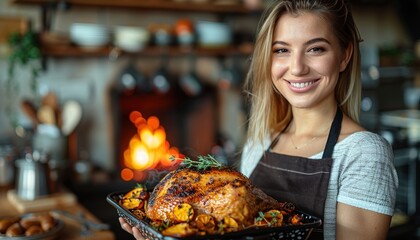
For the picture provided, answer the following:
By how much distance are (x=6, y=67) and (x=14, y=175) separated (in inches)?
28.8

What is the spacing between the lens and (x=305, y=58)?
4.83 feet

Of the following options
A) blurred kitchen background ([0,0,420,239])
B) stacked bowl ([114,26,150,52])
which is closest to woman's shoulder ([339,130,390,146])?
blurred kitchen background ([0,0,420,239])

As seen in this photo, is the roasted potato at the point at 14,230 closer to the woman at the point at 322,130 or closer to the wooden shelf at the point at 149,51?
the woman at the point at 322,130

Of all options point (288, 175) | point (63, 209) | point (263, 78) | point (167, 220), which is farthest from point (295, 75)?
point (63, 209)

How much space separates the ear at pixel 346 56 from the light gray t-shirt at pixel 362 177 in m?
0.23

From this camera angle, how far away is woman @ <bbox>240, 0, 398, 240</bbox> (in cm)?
138

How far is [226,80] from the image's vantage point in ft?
12.2

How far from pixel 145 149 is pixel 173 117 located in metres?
0.35

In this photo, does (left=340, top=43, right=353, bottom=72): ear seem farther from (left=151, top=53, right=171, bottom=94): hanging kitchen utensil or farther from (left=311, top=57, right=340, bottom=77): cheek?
(left=151, top=53, right=171, bottom=94): hanging kitchen utensil

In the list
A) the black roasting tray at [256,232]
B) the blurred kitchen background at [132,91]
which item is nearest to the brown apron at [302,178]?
the black roasting tray at [256,232]

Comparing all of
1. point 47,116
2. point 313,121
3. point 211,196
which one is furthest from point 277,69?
point 47,116

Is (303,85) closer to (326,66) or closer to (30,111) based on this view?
(326,66)

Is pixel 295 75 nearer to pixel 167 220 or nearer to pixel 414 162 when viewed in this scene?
pixel 167 220

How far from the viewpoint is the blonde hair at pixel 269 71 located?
1526 millimetres
